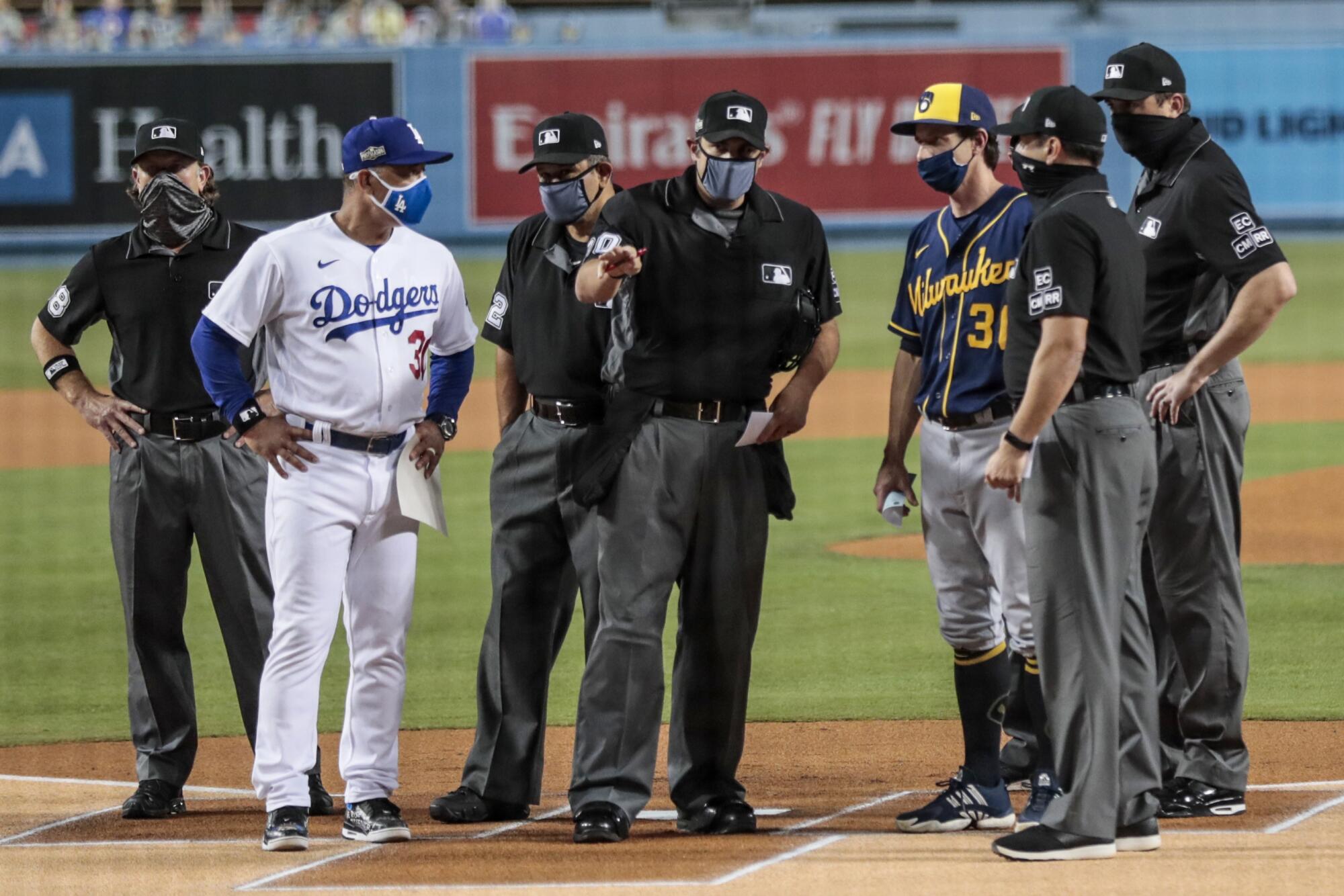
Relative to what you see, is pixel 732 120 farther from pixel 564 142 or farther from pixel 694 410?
pixel 694 410

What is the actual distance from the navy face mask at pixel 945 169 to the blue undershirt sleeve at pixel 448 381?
55.4 inches

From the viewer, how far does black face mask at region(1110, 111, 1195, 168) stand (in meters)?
5.50

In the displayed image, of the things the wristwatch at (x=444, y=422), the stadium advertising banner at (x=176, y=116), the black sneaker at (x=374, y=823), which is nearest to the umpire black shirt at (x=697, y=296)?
the wristwatch at (x=444, y=422)

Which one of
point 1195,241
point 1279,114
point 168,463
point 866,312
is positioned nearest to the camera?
point 1195,241

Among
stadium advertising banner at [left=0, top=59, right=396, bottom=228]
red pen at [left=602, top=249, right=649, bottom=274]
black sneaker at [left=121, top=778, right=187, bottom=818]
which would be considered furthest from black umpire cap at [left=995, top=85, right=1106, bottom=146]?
stadium advertising banner at [left=0, top=59, right=396, bottom=228]

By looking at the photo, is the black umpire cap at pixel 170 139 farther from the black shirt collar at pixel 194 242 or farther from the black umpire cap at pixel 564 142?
the black umpire cap at pixel 564 142

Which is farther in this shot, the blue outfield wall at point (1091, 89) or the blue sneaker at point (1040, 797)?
the blue outfield wall at point (1091, 89)

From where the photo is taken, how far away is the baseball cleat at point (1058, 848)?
4719 mm

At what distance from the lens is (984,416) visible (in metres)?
5.16

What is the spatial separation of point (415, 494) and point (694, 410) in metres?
0.82

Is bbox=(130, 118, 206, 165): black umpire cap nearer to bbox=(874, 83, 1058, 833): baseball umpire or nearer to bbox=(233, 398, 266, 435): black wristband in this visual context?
bbox=(233, 398, 266, 435): black wristband

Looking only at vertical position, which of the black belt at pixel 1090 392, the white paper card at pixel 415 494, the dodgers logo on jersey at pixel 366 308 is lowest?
the white paper card at pixel 415 494

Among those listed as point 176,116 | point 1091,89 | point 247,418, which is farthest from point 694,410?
point 1091,89

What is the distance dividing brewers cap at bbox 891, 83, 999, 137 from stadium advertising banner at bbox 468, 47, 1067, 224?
18.9 metres
